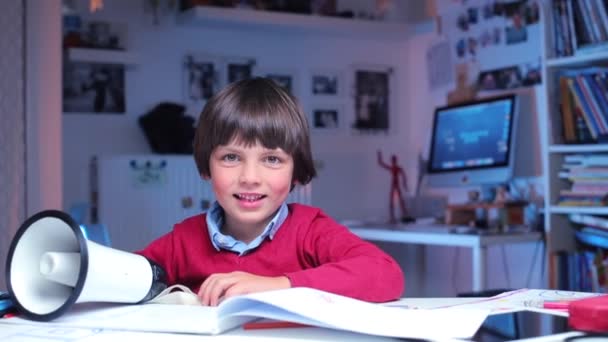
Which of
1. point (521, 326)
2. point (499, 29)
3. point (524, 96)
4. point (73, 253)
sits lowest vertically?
point (521, 326)

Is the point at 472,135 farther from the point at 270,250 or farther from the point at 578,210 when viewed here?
the point at 270,250

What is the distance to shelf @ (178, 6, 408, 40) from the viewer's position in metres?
3.55

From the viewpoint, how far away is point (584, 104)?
2.91 m

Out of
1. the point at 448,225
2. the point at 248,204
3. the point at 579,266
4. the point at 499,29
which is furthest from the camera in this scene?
the point at 499,29

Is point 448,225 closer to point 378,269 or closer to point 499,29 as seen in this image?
point 499,29

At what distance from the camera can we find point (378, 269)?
1036 millimetres

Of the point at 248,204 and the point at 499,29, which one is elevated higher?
the point at 499,29

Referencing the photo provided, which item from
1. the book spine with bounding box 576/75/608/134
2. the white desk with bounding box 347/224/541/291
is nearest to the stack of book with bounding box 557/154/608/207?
the book spine with bounding box 576/75/608/134

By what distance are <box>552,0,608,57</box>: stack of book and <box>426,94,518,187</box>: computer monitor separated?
0.37 meters

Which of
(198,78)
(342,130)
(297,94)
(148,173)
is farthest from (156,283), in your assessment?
(342,130)

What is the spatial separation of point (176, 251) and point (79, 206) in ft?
6.54

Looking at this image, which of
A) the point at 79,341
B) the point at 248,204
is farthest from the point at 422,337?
the point at 248,204

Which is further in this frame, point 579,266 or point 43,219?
point 579,266

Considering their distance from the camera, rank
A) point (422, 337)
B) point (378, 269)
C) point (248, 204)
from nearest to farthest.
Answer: point (422, 337), point (378, 269), point (248, 204)
